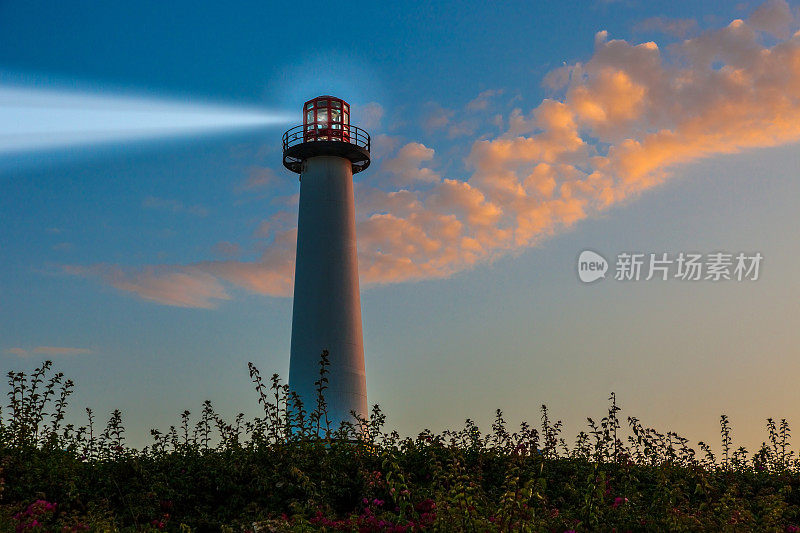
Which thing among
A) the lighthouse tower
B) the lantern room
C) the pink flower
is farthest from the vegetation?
the lantern room

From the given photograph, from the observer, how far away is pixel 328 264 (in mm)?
26906

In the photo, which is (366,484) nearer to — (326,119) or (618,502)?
(618,502)

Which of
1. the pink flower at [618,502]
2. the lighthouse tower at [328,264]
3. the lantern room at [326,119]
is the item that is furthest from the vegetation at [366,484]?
the lantern room at [326,119]

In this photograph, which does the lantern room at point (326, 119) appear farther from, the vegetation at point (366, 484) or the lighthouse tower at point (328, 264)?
the vegetation at point (366, 484)

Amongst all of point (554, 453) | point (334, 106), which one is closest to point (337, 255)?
point (334, 106)

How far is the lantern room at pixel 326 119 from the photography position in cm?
2883

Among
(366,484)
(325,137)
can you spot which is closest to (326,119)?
(325,137)

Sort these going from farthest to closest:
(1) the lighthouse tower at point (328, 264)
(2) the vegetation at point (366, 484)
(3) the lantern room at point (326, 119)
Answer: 1. (3) the lantern room at point (326, 119)
2. (1) the lighthouse tower at point (328, 264)
3. (2) the vegetation at point (366, 484)

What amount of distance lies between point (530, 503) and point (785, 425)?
7699 millimetres

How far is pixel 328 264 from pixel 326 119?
5.77 meters

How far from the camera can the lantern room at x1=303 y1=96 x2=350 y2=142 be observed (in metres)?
28.8

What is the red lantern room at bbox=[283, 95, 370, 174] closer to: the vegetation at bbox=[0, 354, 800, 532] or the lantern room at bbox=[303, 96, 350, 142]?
the lantern room at bbox=[303, 96, 350, 142]

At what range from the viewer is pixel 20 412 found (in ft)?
48.2

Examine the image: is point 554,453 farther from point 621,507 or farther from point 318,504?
point 318,504
